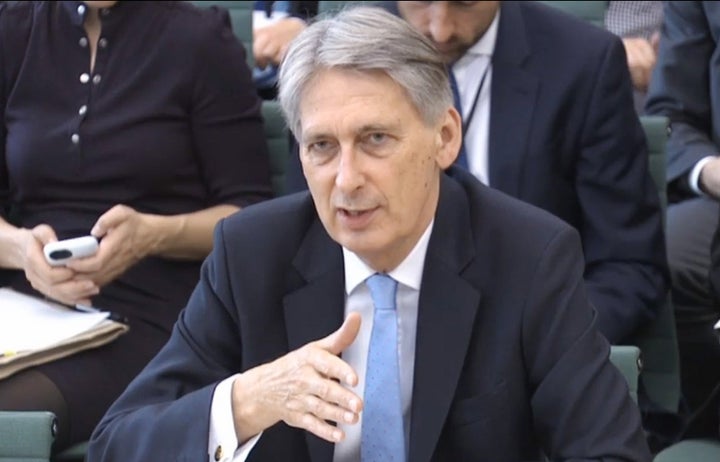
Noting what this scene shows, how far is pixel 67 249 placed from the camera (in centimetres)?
329

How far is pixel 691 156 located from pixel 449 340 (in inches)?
56.3

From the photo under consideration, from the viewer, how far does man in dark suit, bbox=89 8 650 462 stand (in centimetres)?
238

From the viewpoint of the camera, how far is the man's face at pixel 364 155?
2379 millimetres

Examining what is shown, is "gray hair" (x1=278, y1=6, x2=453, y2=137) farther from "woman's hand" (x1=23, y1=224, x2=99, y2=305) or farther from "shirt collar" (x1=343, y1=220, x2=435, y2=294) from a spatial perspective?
"woman's hand" (x1=23, y1=224, x2=99, y2=305)

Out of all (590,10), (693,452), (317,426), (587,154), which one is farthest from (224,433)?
(590,10)

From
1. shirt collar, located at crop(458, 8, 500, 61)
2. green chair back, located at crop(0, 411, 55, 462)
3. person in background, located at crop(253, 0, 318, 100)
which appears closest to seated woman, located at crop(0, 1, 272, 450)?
shirt collar, located at crop(458, 8, 500, 61)

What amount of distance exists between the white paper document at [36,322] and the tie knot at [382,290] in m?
0.96

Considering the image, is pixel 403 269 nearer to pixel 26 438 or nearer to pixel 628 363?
pixel 628 363

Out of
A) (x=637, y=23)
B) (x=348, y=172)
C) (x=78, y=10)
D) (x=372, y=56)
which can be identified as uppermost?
(x=372, y=56)

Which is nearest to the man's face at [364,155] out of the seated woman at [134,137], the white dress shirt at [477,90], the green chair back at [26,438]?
the green chair back at [26,438]

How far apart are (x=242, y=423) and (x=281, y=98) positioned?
544 mm

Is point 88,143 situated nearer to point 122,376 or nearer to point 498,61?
point 122,376

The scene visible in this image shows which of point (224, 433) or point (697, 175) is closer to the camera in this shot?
point (224, 433)

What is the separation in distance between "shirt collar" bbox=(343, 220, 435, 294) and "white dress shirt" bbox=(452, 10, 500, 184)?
3.81 feet
